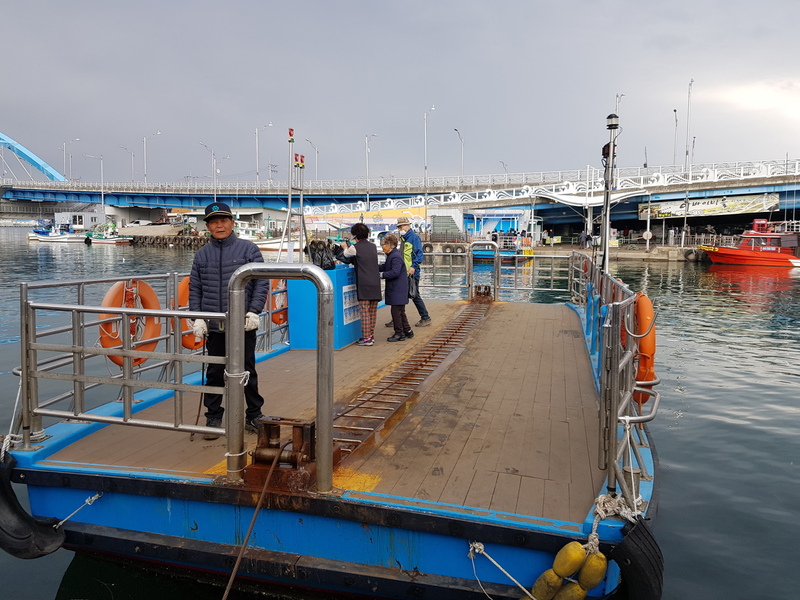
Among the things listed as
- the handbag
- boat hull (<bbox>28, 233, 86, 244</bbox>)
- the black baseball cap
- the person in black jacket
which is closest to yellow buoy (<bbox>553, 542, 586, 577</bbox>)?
the black baseball cap

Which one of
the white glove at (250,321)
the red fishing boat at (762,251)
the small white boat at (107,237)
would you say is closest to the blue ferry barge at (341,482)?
the white glove at (250,321)

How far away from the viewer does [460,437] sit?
202 inches

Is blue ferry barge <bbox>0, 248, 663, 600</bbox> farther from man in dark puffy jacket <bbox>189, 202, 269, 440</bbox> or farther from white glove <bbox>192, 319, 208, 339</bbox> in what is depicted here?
man in dark puffy jacket <bbox>189, 202, 269, 440</bbox>

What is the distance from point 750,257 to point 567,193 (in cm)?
1950

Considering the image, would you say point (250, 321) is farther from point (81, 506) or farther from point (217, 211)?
point (81, 506)

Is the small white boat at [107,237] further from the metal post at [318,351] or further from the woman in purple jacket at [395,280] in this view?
the metal post at [318,351]

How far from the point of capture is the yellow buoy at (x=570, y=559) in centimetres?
337

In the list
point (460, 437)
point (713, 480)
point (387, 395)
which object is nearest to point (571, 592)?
point (460, 437)

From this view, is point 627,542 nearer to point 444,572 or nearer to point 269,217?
point 444,572

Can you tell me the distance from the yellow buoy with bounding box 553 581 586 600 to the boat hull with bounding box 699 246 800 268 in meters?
44.5

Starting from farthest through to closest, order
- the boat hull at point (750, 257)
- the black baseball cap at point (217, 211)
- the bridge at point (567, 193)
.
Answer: the bridge at point (567, 193) → the boat hull at point (750, 257) → the black baseball cap at point (217, 211)

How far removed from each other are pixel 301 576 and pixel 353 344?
18.6ft

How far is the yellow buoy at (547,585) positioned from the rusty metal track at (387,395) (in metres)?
1.75

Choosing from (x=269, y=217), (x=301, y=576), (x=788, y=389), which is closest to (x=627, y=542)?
(x=301, y=576)
